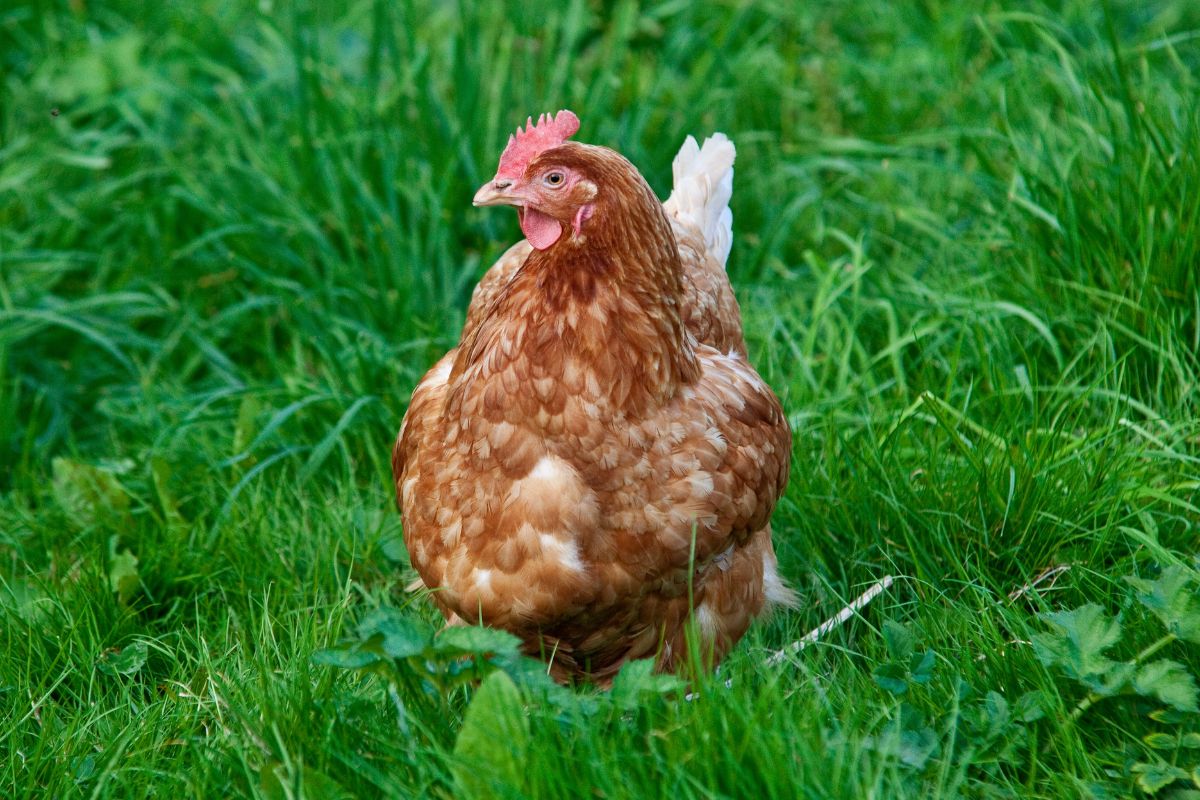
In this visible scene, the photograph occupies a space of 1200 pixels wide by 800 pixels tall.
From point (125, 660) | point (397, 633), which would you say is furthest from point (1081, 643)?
point (125, 660)

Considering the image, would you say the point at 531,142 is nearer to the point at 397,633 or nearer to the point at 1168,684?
the point at 397,633

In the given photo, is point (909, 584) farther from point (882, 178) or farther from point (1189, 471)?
point (882, 178)

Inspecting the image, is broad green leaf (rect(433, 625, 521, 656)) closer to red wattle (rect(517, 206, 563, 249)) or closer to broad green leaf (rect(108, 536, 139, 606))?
red wattle (rect(517, 206, 563, 249))

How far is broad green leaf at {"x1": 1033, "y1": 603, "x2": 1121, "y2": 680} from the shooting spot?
2572 mm

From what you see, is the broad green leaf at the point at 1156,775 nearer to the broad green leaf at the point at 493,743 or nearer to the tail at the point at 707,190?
the broad green leaf at the point at 493,743

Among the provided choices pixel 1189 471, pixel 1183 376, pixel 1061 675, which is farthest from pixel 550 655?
pixel 1183 376

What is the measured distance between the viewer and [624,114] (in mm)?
4965

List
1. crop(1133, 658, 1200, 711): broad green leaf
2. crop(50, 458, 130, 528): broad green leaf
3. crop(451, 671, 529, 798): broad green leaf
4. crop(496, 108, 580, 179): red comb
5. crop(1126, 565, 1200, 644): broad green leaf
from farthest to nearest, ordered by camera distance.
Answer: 1. crop(50, 458, 130, 528): broad green leaf
2. crop(496, 108, 580, 179): red comb
3. crop(1126, 565, 1200, 644): broad green leaf
4. crop(1133, 658, 1200, 711): broad green leaf
5. crop(451, 671, 529, 798): broad green leaf

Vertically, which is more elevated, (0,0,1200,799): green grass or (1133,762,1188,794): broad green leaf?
(0,0,1200,799): green grass

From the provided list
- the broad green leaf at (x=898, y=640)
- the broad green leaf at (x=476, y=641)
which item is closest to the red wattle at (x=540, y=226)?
the broad green leaf at (x=476, y=641)

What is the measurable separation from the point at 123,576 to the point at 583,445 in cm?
143

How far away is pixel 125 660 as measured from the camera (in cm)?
312

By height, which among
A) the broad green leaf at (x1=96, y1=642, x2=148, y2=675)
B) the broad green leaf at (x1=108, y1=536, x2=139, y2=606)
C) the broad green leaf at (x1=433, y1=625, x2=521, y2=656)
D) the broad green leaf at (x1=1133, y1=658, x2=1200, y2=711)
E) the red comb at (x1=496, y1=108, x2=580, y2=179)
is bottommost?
the broad green leaf at (x1=96, y1=642, x2=148, y2=675)

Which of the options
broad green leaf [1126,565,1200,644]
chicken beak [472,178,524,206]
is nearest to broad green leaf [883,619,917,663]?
broad green leaf [1126,565,1200,644]
